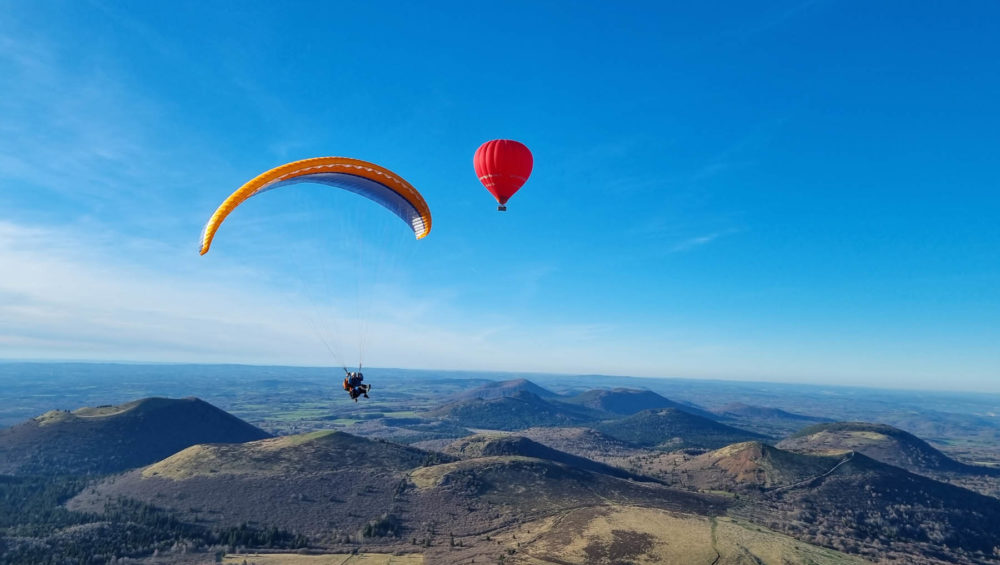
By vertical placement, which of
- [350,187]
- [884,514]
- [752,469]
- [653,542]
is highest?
[350,187]

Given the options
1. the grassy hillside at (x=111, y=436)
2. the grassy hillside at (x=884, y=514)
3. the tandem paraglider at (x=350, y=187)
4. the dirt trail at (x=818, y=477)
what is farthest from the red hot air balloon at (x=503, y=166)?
the grassy hillside at (x=111, y=436)

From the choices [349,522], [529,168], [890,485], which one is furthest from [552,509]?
[890,485]

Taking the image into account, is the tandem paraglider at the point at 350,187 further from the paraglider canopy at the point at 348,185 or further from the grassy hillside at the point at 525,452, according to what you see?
the grassy hillside at the point at 525,452

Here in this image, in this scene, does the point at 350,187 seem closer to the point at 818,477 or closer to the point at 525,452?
the point at 525,452

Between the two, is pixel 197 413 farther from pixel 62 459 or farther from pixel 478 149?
pixel 478 149

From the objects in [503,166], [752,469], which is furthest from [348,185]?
[752,469]

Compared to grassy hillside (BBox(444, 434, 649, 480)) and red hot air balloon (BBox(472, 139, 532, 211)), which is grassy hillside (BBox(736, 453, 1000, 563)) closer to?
grassy hillside (BBox(444, 434, 649, 480))

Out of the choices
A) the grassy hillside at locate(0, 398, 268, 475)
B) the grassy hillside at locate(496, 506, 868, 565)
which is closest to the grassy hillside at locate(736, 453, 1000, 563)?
the grassy hillside at locate(496, 506, 868, 565)
